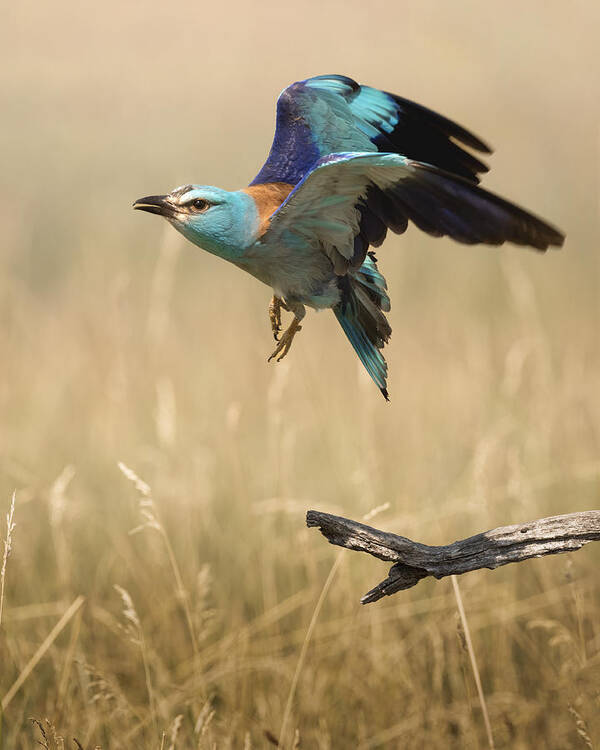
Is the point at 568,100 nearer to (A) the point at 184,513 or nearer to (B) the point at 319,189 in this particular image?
(A) the point at 184,513

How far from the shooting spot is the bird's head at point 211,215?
2.29 m

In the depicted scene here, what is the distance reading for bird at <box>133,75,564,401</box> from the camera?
2.16m

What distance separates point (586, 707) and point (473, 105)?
7.17 metres

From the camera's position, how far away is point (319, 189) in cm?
227

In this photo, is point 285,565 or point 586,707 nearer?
point 586,707

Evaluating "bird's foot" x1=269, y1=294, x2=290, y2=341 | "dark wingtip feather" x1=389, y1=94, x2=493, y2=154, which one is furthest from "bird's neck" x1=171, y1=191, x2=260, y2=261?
"dark wingtip feather" x1=389, y1=94, x2=493, y2=154

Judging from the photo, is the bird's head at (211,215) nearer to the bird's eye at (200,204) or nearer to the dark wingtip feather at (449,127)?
the bird's eye at (200,204)

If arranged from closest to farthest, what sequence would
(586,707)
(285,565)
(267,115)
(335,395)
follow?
(586,707)
(285,565)
(335,395)
(267,115)

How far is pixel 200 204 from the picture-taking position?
7.68ft

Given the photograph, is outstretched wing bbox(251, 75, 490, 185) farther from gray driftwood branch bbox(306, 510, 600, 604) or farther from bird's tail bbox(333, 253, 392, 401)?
gray driftwood branch bbox(306, 510, 600, 604)

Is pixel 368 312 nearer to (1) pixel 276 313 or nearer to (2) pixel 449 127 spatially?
(1) pixel 276 313

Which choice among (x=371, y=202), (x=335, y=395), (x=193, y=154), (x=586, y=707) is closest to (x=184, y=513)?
(x=335, y=395)

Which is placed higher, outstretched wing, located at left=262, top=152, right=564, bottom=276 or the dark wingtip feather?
the dark wingtip feather

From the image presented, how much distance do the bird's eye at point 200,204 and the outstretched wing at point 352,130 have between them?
0.48 meters
